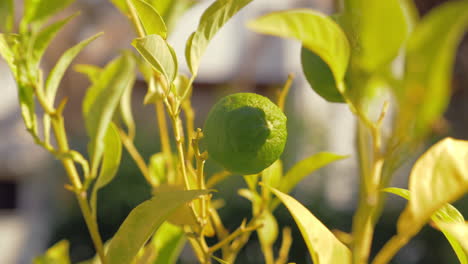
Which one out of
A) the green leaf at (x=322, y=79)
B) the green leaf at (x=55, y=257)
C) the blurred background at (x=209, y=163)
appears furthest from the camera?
the blurred background at (x=209, y=163)

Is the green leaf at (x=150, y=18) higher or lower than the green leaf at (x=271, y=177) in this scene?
higher

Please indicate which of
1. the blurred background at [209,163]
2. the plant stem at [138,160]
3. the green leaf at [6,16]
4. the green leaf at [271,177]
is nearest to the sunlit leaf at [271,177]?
the green leaf at [271,177]

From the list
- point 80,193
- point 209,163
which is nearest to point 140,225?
point 80,193

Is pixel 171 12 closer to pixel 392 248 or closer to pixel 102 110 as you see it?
pixel 102 110

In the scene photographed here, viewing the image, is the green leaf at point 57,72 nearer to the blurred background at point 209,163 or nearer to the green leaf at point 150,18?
the green leaf at point 150,18

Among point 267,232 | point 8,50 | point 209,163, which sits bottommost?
point 209,163

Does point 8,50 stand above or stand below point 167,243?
above
